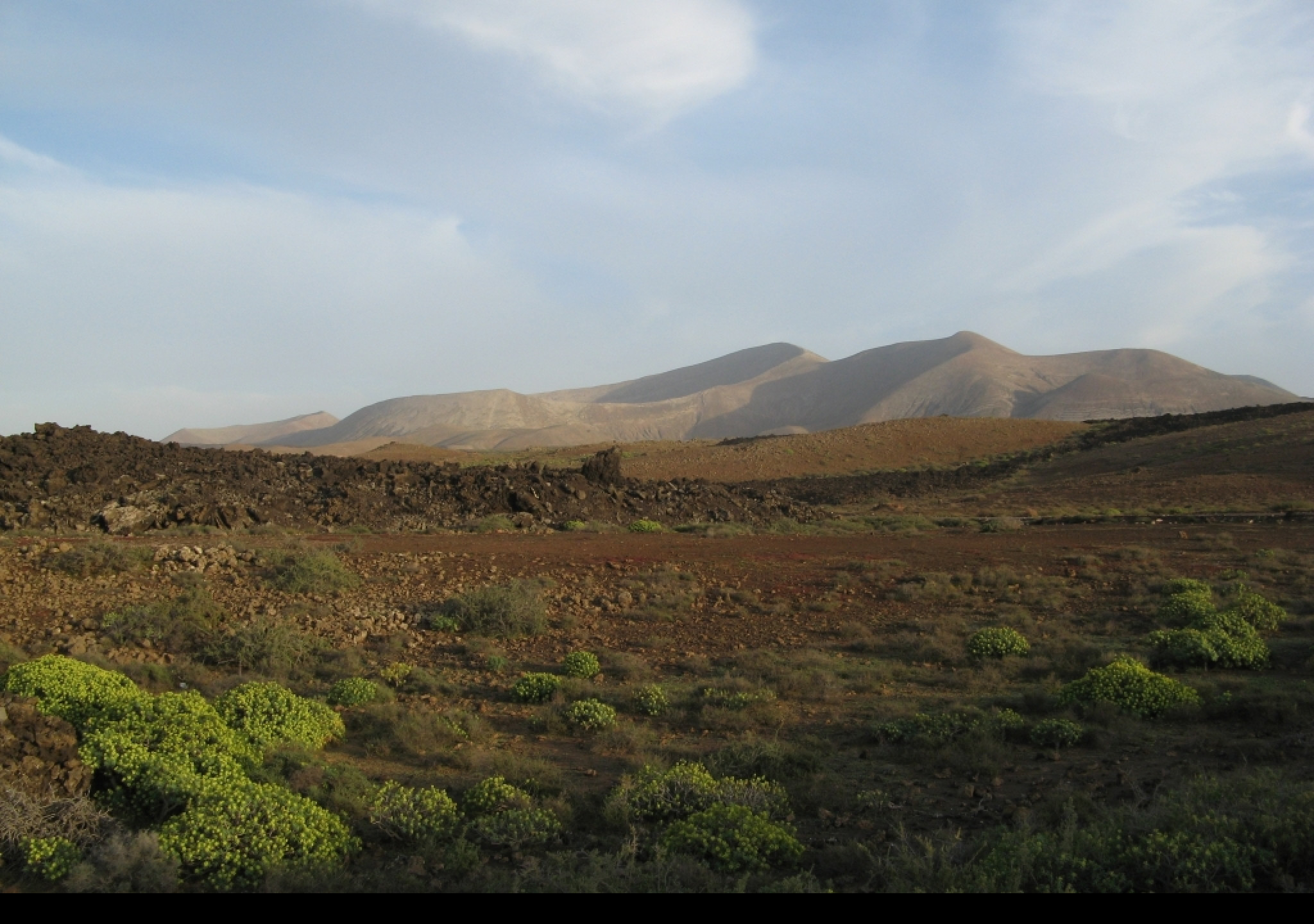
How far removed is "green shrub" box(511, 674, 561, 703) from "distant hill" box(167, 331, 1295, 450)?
118445 millimetres

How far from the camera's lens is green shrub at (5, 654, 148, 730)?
6.91m

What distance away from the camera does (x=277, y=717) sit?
7.36 meters

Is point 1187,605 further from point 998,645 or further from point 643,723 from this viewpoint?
point 643,723

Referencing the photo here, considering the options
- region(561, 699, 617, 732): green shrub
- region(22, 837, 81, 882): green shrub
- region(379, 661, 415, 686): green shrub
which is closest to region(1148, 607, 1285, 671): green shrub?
region(561, 699, 617, 732): green shrub

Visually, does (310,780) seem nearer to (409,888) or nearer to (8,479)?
(409,888)

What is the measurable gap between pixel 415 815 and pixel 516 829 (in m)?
0.72

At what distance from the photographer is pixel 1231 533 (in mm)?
19562

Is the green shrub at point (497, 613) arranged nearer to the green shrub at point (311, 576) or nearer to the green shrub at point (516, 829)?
the green shrub at point (311, 576)

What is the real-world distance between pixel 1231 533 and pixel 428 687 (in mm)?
18953

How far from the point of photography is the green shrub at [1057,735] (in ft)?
23.3

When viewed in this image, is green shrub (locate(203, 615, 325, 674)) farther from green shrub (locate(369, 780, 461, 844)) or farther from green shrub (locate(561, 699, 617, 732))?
green shrub (locate(369, 780, 461, 844))

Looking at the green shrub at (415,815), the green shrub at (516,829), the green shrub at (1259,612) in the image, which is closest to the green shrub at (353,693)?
the green shrub at (415,815)

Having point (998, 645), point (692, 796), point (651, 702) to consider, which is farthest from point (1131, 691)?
point (692, 796)
